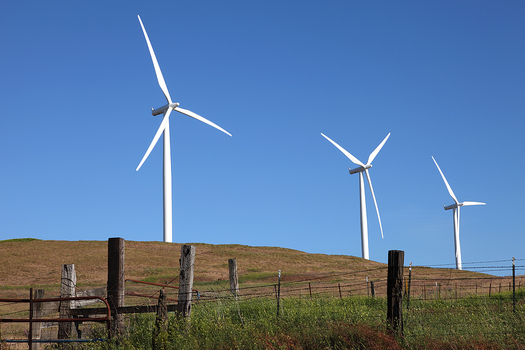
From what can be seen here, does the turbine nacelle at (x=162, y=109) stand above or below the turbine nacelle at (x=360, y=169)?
above

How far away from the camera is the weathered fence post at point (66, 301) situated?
11867 millimetres

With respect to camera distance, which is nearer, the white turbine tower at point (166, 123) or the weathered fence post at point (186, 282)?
the weathered fence post at point (186, 282)

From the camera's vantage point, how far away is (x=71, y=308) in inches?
474

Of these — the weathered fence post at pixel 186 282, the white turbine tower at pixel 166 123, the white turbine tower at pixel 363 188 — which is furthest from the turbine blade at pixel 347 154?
the weathered fence post at pixel 186 282

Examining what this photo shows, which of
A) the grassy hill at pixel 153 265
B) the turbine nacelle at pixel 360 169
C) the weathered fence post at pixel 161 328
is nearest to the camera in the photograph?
A: the weathered fence post at pixel 161 328

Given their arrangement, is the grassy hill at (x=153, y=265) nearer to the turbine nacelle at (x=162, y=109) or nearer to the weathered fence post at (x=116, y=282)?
the turbine nacelle at (x=162, y=109)

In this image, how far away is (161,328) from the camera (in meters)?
9.40

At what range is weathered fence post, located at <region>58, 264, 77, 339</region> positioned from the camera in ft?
38.9

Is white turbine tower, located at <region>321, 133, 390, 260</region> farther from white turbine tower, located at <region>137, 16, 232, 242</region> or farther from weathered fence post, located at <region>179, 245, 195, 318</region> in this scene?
weathered fence post, located at <region>179, 245, 195, 318</region>

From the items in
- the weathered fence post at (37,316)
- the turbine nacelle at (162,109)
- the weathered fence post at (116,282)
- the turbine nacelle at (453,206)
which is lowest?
the weathered fence post at (37,316)

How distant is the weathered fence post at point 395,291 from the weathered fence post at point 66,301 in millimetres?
7943

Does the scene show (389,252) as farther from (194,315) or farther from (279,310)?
(194,315)

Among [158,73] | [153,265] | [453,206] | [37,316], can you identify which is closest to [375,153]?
[453,206]

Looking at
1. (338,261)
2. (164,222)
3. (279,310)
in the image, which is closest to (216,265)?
(164,222)
